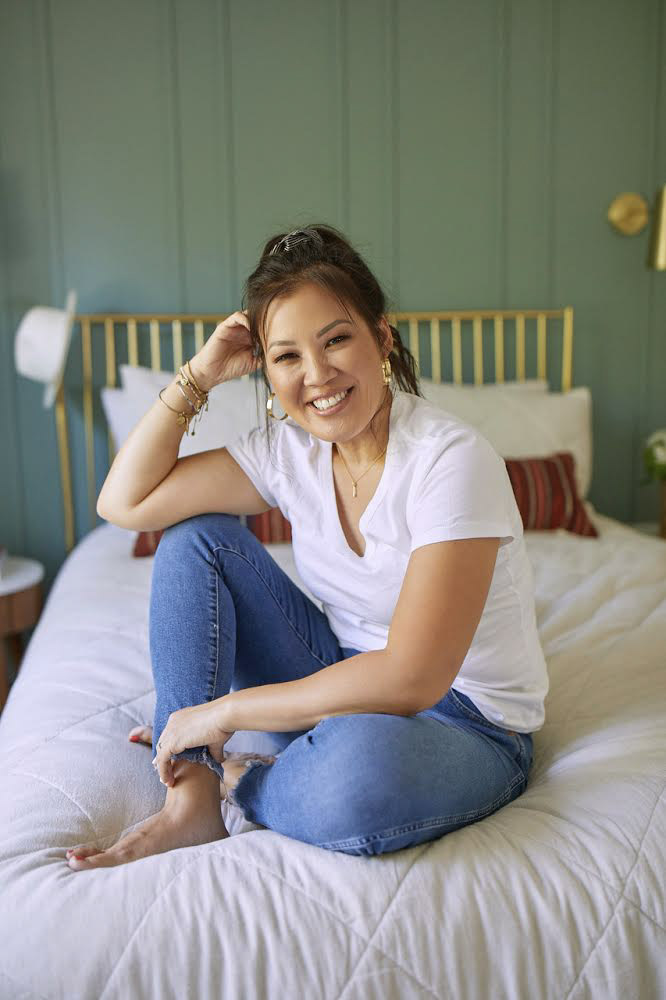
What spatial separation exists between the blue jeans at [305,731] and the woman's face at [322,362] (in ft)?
0.81

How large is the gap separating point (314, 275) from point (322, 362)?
126 millimetres

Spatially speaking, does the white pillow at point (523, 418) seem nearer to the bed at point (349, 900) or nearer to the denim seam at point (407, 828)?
the bed at point (349, 900)

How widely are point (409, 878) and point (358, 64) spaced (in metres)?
2.74

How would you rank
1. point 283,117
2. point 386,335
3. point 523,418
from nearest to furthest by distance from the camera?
point 386,335 < point 523,418 < point 283,117

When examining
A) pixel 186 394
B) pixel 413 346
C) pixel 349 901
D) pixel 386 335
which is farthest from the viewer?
pixel 413 346

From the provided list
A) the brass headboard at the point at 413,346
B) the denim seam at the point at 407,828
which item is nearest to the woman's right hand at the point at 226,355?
the denim seam at the point at 407,828

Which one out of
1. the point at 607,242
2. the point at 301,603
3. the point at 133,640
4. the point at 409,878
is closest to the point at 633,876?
the point at 409,878

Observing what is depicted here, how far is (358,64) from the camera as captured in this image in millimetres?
2951

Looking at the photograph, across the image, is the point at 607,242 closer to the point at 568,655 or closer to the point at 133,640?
the point at 568,655

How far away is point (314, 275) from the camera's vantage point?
1260 millimetres

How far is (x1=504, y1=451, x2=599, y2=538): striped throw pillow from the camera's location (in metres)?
2.56

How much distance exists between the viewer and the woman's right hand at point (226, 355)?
1.43m

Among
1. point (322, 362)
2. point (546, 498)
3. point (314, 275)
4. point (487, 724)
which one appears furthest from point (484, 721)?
→ point (546, 498)

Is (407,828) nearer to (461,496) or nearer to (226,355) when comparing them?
(461,496)
